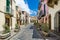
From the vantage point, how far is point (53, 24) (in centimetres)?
2045

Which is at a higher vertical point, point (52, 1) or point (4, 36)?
point (52, 1)

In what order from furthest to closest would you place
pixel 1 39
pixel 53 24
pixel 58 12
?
pixel 53 24
pixel 58 12
pixel 1 39

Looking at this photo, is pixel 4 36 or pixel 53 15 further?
pixel 53 15

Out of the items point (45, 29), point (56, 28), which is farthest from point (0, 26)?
point (56, 28)

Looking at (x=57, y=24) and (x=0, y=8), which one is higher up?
(x=0, y=8)

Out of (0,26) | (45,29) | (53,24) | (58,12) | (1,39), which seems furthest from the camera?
(53,24)

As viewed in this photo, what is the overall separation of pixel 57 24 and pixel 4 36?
875cm

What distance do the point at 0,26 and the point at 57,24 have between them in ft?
23.5

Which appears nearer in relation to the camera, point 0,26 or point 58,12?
point 0,26

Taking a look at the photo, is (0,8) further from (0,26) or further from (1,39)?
(1,39)

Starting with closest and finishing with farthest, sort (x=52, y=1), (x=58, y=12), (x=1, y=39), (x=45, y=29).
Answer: (x=52, y=1), (x=1, y=39), (x=45, y=29), (x=58, y=12)

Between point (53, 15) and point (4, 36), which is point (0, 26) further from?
point (53, 15)

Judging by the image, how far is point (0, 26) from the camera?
17781mm

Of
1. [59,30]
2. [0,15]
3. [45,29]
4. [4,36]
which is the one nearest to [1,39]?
[4,36]
